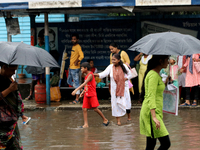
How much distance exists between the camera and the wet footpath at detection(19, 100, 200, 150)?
6203 mm

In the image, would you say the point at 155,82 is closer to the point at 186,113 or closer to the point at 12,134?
the point at 12,134

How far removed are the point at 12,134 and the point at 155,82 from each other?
6.26 ft

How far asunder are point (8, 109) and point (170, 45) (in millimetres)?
2226

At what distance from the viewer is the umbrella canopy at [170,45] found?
4.45 m

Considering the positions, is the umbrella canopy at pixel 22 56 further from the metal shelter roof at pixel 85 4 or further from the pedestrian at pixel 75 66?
the pedestrian at pixel 75 66

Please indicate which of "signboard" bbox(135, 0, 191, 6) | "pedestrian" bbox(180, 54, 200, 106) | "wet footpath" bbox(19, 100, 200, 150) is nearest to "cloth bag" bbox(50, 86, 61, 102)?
"wet footpath" bbox(19, 100, 200, 150)

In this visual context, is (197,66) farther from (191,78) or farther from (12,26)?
(12,26)

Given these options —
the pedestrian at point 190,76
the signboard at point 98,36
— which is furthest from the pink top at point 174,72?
the signboard at point 98,36

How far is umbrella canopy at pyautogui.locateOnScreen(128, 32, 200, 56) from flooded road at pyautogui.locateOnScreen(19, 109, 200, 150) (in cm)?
211

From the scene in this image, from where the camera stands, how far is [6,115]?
418 cm

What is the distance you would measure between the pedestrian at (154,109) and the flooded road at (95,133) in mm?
1640

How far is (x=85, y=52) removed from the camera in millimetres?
12609

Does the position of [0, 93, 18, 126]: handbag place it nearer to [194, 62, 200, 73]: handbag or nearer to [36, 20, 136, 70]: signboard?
[194, 62, 200, 73]: handbag

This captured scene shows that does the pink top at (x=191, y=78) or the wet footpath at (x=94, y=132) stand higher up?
the pink top at (x=191, y=78)
